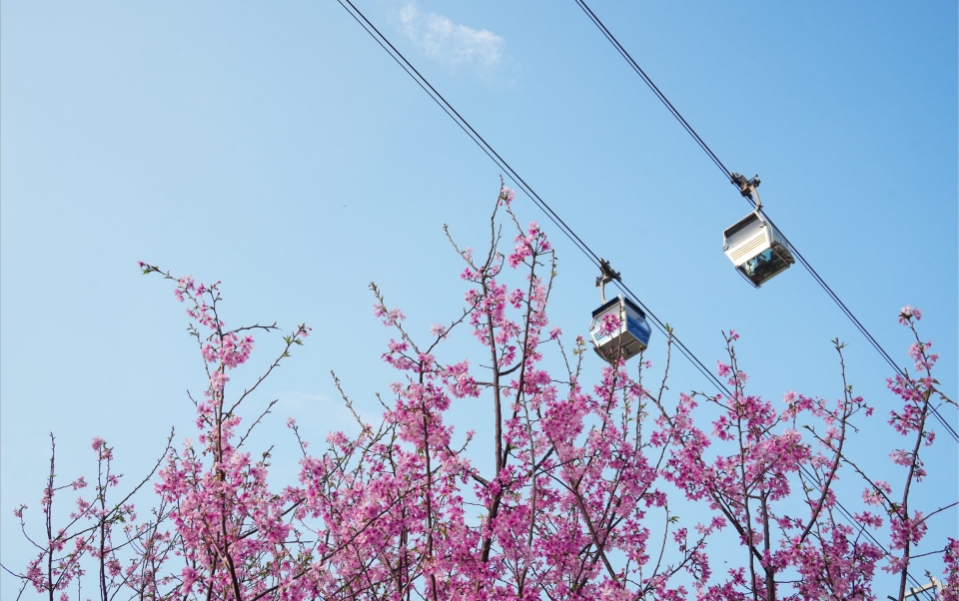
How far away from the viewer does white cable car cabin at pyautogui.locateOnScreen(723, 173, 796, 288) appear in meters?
6.96

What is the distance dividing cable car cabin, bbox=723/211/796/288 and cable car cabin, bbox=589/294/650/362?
1164mm

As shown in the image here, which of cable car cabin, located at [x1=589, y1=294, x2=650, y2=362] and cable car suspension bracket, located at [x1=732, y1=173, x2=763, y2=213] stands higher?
cable car suspension bracket, located at [x1=732, y1=173, x2=763, y2=213]

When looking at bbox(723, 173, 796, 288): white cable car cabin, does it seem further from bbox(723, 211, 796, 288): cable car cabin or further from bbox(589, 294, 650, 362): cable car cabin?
bbox(589, 294, 650, 362): cable car cabin

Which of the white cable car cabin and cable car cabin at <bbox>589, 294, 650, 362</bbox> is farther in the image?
the white cable car cabin

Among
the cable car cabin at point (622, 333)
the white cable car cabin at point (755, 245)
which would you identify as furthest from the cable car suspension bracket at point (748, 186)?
the cable car cabin at point (622, 333)

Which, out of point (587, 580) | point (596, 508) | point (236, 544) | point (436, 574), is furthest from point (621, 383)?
point (236, 544)

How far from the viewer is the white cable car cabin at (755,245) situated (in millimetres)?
6961

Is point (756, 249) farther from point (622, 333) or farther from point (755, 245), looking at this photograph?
point (622, 333)

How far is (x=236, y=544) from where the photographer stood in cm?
443

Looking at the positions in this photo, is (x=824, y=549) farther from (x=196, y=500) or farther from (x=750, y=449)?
(x=196, y=500)

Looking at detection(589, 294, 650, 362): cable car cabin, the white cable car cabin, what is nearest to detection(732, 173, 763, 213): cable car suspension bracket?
the white cable car cabin

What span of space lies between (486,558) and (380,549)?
739 mm

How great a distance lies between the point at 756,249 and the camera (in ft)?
23.0

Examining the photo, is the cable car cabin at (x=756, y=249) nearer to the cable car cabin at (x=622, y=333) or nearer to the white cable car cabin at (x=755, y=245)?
the white cable car cabin at (x=755, y=245)
